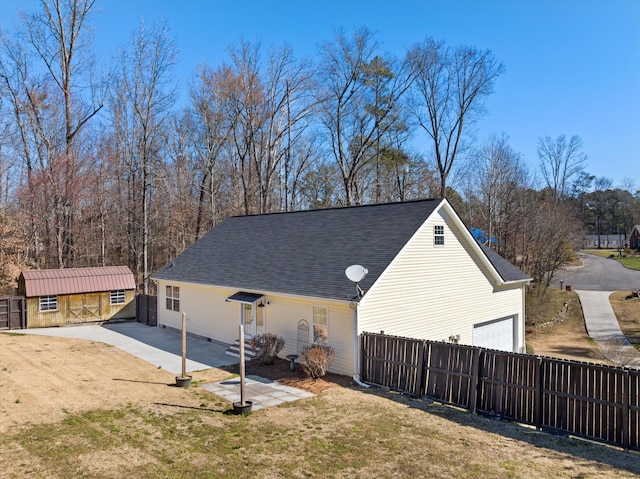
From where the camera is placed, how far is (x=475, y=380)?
1036 cm

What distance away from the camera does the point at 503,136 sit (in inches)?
1470

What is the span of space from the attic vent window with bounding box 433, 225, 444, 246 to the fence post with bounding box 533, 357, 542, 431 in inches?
266

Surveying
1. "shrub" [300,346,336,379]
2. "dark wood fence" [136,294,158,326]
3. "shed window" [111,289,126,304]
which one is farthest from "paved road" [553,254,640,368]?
"shed window" [111,289,126,304]

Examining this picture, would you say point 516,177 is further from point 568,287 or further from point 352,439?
point 352,439

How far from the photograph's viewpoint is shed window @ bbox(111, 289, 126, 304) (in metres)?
24.0

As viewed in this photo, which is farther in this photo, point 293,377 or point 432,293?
point 432,293

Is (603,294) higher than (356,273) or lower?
lower

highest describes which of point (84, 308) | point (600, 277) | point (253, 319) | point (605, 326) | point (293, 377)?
point (253, 319)

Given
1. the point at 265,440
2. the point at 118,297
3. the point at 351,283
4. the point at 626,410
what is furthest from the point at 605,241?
the point at 265,440

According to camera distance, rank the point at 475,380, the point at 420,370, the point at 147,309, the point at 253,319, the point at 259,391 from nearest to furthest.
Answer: the point at 475,380
the point at 420,370
the point at 259,391
the point at 253,319
the point at 147,309

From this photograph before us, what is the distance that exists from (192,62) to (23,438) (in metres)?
30.1

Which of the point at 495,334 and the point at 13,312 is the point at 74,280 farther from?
the point at 495,334

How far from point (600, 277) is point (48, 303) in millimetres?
46119

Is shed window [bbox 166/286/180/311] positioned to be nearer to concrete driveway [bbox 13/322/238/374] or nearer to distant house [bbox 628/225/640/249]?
concrete driveway [bbox 13/322/238/374]
